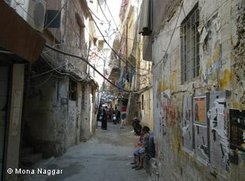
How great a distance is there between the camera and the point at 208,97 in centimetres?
385

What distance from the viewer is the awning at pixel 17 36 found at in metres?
5.17

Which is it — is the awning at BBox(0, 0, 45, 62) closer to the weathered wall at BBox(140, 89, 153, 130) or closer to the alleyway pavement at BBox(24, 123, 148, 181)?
the alleyway pavement at BBox(24, 123, 148, 181)

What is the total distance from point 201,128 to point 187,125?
81 cm

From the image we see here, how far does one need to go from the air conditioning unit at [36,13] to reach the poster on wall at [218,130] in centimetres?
584

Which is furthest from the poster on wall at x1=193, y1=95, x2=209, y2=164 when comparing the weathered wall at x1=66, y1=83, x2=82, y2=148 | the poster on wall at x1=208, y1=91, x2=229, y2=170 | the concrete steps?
the weathered wall at x1=66, y1=83, x2=82, y2=148

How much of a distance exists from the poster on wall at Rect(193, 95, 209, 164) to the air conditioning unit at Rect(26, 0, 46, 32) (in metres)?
5.28

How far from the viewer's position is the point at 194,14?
490cm

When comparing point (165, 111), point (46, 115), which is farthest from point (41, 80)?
point (165, 111)

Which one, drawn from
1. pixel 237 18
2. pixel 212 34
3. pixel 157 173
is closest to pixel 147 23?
pixel 157 173

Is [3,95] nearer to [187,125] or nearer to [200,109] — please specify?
[187,125]

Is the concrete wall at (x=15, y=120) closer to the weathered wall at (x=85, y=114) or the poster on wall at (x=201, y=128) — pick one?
the poster on wall at (x=201, y=128)

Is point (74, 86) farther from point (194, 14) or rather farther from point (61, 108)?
point (194, 14)

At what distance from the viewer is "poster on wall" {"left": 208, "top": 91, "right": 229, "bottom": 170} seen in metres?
3.28

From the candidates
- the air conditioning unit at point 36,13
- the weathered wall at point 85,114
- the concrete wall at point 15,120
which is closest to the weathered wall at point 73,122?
the weathered wall at point 85,114
